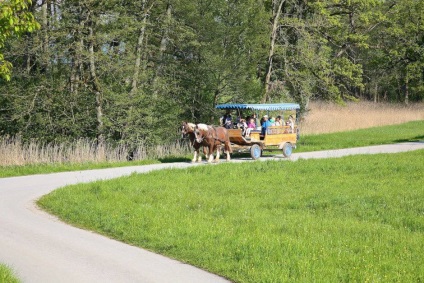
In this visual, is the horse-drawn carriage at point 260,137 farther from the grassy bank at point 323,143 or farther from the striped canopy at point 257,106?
the grassy bank at point 323,143

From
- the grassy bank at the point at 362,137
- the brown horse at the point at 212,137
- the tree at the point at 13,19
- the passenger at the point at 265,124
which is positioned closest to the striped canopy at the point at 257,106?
the passenger at the point at 265,124

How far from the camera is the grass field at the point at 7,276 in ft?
26.2

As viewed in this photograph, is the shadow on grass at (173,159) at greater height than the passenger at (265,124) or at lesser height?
lesser

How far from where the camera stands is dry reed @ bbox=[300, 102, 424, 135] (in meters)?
42.1

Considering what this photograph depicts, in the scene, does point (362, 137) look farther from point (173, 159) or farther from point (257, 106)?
point (173, 159)

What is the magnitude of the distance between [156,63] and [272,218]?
70.0ft

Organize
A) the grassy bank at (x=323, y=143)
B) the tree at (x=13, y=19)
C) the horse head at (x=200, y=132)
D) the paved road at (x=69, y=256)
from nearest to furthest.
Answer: the paved road at (x=69, y=256) → the tree at (x=13, y=19) → the grassy bank at (x=323, y=143) → the horse head at (x=200, y=132)

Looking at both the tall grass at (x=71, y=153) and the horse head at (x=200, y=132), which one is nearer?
the tall grass at (x=71, y=153)

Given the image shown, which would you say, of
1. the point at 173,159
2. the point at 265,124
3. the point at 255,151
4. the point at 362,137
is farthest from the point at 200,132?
the point at 362,137

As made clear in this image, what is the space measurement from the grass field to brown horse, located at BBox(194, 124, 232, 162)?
15900 millimetres

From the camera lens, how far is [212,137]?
24.5m

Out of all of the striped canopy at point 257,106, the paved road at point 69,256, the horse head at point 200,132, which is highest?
the striped canopy at point 257,106

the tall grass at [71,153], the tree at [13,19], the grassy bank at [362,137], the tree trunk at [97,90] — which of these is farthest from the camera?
the grassy bank at [362,137]

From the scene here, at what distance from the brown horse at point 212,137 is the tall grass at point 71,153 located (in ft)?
11.0
